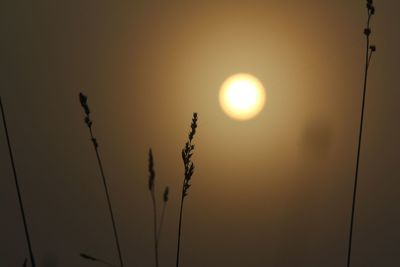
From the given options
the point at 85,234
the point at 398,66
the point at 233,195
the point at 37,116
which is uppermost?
the point at 398,66

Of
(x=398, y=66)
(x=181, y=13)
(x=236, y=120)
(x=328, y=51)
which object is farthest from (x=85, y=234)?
(x=398, y=66)

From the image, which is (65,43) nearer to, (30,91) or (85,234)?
(30,91)

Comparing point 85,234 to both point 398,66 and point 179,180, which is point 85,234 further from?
point 398,66

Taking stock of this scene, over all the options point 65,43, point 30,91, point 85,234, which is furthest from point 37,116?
point 85,234

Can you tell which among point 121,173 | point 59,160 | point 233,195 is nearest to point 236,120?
point 233,195

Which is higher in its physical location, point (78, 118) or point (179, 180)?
point (78, 118)

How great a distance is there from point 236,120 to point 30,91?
45 centimetres

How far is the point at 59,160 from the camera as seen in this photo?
2.92ft

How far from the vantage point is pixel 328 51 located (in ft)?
2.85

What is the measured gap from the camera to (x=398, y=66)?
2.82 feet

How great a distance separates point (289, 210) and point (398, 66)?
0.38 m

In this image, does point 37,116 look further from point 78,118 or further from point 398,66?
point 398,66

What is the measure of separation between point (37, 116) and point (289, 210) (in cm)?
58

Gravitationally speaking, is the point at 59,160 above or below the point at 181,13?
below
